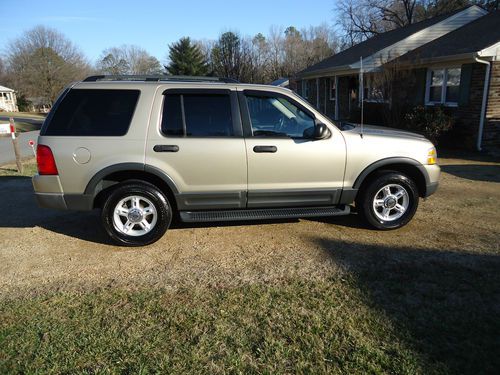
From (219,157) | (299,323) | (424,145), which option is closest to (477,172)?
(424,145)

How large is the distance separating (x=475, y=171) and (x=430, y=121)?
364cm

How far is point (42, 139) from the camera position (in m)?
4.39

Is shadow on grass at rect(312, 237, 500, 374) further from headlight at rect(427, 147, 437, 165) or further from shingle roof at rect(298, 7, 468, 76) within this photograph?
shingle roof at rect(298, 7, 468, 76)

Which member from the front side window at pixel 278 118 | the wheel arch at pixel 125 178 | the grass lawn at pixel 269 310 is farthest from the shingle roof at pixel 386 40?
the wheel arch at pixel 125 178

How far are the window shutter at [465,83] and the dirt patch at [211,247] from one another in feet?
24.2

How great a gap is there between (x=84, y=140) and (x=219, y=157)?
1.52m

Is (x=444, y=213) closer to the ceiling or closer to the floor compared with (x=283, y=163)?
closer to the floor

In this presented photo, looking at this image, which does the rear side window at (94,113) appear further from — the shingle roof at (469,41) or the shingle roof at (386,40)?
the shingle roof at (386,40)

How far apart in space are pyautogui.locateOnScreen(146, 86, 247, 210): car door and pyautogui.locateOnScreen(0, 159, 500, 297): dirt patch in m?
0.65

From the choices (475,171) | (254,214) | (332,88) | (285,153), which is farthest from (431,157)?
(332,88)

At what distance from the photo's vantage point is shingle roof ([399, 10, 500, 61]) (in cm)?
1207

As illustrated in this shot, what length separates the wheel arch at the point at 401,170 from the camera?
16.2 feet

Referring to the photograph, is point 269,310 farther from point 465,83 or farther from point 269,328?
point 465,83

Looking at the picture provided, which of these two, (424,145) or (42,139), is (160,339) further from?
(424,145)
